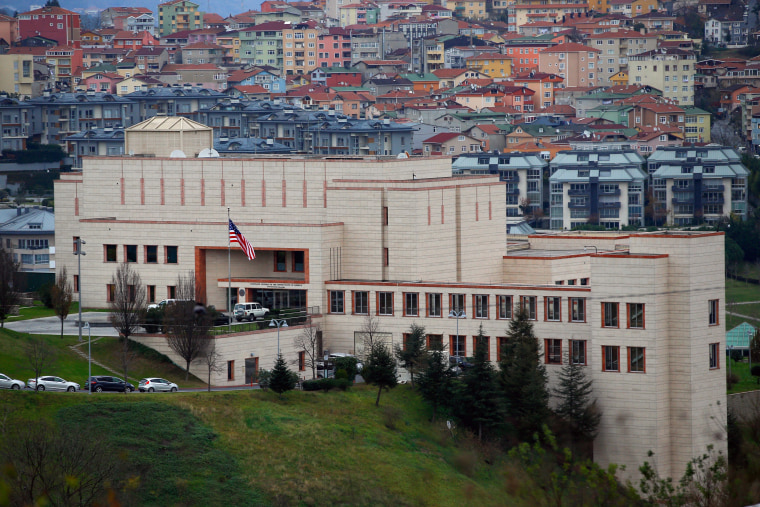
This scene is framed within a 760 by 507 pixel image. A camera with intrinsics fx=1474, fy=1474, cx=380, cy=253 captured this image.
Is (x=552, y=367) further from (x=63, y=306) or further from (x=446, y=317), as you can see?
(x=63, y=306)

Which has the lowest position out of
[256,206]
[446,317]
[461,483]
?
[461,483]

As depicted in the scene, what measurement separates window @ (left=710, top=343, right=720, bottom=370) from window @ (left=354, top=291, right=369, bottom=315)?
17438 mm

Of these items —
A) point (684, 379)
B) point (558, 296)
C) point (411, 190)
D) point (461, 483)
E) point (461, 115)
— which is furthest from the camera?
point (461, 115)

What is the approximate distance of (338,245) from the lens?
76938 mm

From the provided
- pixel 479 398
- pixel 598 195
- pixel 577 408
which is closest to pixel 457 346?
pixel 479 398

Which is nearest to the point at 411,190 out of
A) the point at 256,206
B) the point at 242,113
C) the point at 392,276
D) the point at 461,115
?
the point at 392,276

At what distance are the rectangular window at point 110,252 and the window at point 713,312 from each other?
106ft

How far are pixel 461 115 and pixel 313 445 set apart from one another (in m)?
137

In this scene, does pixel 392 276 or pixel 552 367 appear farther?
pixel 392 276

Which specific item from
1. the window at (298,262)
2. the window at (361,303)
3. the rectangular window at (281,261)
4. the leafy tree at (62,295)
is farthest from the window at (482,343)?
the leafy tree at (62,295)

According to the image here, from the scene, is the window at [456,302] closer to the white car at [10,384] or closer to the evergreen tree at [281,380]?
the evergreen tree at [281,380]

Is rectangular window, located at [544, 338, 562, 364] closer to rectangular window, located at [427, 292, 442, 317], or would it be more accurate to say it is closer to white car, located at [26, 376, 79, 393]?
rectangular window, located at [427, 292, 442, 317]

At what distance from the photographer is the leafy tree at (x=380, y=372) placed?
216 ft

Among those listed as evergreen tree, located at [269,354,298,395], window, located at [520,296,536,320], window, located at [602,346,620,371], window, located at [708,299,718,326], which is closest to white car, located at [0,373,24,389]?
evergreen tree, located at [269,354,298,395]
